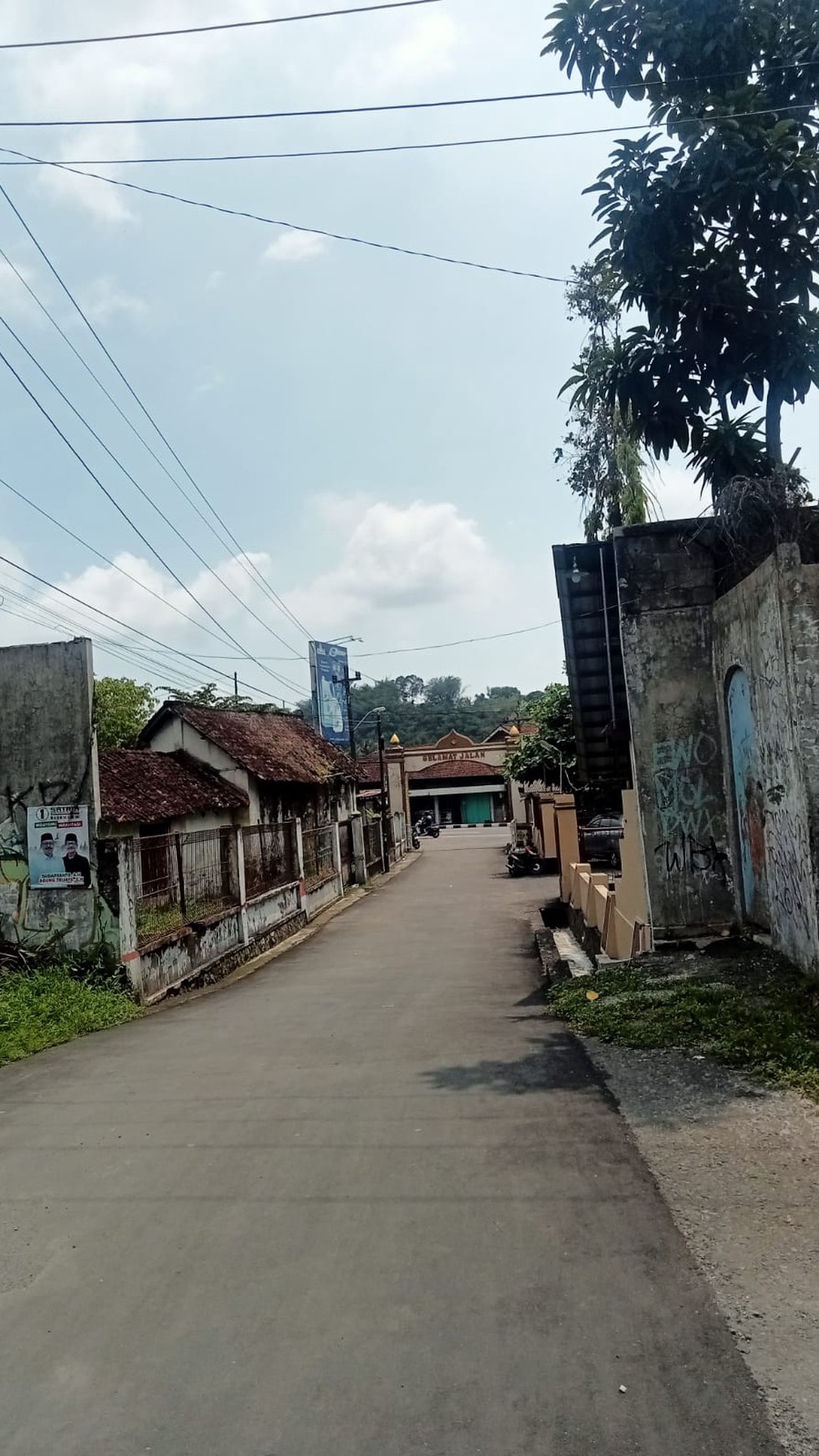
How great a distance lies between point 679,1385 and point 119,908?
9401mm

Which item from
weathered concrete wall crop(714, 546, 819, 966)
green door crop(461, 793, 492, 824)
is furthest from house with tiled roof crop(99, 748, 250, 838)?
green door crop(461, 793, 492, 824)

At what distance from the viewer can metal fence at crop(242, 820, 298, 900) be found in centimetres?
1772

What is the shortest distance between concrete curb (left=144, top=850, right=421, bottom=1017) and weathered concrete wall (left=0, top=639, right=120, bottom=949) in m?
1.43

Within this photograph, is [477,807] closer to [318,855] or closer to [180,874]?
[318,855]

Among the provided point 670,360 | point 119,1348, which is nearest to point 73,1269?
point 119,1348

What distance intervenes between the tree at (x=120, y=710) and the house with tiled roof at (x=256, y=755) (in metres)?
7.45

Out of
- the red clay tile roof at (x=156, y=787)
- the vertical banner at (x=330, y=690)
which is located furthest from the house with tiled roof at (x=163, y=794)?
the vertical banner at (x=330, y=690)

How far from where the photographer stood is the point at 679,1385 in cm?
311

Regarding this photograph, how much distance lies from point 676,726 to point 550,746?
22.9 m

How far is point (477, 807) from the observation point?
7181cm

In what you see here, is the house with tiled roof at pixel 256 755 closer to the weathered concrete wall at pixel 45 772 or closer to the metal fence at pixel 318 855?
the metal fence at pixel 318 855

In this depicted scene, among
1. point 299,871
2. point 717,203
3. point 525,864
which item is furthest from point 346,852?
point 717,203

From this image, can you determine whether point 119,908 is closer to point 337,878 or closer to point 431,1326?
point 431,1326

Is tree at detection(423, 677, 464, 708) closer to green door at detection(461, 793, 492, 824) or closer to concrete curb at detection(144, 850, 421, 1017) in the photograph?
green door at detection(461, 793, 492, 824)
